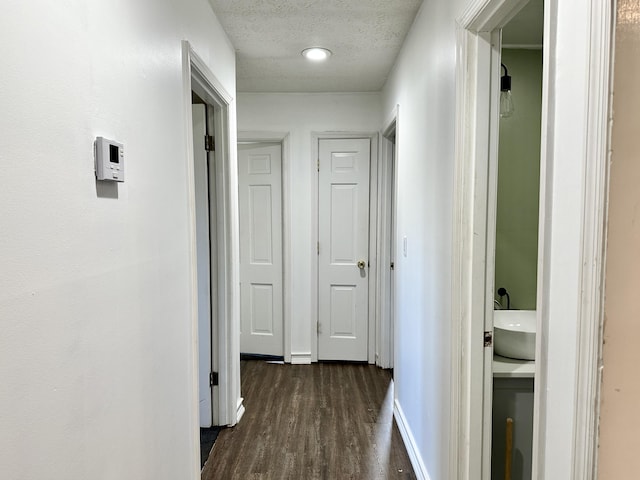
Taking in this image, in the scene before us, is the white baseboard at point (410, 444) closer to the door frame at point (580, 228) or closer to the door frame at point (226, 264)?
the door frame at point (226, 264)

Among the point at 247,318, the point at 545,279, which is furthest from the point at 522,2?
the point at 247,318

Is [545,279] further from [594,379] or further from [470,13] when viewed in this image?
[470,13]


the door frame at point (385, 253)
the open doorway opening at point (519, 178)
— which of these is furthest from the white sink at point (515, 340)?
the door frame at point (385, 253)

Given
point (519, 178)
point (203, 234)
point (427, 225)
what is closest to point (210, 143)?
point (203, 234)

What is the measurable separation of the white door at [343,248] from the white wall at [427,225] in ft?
3.01

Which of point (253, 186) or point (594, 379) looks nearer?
point (594, 379)

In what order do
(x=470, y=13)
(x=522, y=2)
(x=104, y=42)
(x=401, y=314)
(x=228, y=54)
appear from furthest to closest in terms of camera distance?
1. (x=401, y=314)
2. (x=228, y=54)
3. (x=470, y=13)
4. (x=522, y=2)
5. (x=104, y=42)

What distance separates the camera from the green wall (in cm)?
224

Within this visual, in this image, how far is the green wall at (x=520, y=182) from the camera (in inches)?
88.1

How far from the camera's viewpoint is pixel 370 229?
3689 millimetres

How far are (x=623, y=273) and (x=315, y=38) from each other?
2.20m

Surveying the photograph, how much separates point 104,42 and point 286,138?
8.56 ft

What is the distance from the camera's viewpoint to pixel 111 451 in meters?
1.07

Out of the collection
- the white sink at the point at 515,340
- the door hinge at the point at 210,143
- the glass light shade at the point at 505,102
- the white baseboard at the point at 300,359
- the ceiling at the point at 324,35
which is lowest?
the white baseboard at the point at 300,359
